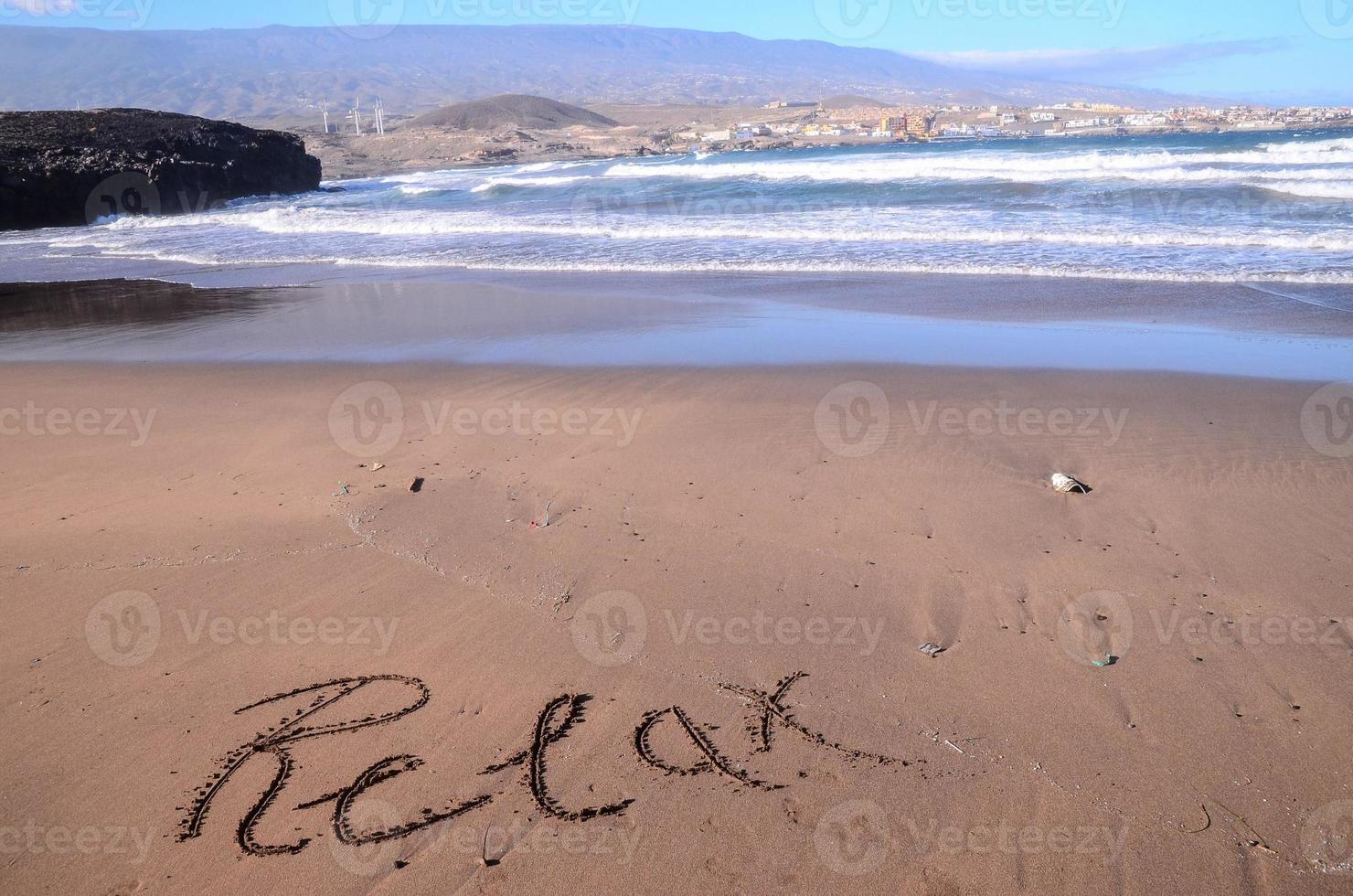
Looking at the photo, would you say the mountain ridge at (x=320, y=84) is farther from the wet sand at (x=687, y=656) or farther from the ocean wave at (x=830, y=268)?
the wet sand at (x=687, y=656)

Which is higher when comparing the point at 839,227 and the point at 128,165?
the point at 128,165

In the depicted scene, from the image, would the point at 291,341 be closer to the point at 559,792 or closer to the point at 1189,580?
the point at 559,792

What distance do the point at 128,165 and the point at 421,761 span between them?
36464mm

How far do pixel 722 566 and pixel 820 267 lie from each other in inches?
374

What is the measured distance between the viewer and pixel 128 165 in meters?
30.7

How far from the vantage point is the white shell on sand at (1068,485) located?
496 centimetres

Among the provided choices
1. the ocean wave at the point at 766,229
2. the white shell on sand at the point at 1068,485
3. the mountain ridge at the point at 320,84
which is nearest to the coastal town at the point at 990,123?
the ocean wave at the point at 766,229

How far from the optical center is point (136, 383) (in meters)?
7.94

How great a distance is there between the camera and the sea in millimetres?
13148

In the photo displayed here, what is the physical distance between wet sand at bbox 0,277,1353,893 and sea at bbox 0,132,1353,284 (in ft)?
25.8

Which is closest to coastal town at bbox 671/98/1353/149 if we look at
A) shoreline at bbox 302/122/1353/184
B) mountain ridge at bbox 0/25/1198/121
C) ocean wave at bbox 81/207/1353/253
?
shoreline at bbox 302/122/1353/184

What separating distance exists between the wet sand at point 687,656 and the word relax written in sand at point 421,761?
1cm

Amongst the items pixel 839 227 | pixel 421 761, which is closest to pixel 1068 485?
pixel 421 761

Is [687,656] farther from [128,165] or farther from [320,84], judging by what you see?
[320,84]
